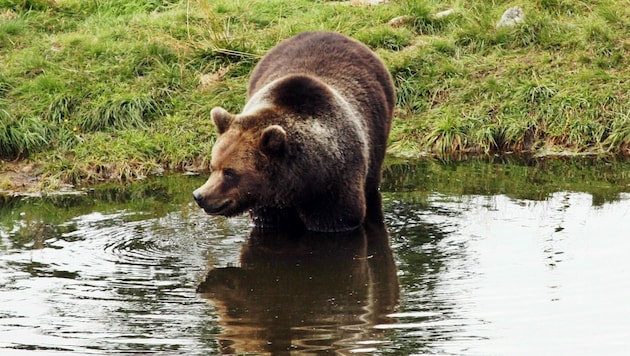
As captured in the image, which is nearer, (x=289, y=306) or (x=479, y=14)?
(x=289, y=306)

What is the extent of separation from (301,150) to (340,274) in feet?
3.74

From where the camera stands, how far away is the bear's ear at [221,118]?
28.4 ft

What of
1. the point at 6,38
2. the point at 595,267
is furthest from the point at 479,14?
the point at 595,267

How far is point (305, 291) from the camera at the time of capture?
7.55 meters

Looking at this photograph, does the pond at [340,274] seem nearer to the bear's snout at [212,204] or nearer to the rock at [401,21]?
the bear's snout at [212,204]

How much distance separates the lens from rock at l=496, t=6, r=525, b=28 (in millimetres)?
13742

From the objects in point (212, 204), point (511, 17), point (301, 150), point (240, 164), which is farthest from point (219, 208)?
point (511, 17)

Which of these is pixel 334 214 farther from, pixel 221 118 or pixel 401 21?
pixel 401 21

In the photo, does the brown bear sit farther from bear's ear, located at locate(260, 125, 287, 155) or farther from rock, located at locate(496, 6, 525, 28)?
rock, located at locate(496, 6, 525, 28)

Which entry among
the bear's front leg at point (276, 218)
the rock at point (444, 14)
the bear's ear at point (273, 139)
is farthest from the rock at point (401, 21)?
the bear's ear at point (273, 139)

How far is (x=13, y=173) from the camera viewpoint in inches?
453

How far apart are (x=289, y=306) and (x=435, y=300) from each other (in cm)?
88

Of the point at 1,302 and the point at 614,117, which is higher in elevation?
the point at 614,117

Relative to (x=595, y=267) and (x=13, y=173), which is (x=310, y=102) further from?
(x=13, y=173)
